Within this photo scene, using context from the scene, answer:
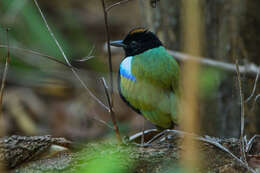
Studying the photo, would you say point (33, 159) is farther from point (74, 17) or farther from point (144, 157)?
point (74, 17)

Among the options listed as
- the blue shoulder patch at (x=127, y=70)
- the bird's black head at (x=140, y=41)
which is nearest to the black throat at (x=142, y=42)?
the bird's black head at (x=140, y=41)

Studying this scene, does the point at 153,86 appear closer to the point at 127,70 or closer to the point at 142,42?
the point at 127,70

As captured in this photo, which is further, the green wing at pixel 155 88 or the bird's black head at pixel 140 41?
the bird's black head at pixel 140 41

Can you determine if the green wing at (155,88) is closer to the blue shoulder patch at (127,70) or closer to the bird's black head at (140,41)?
the blue shoulder patch at (127,70)

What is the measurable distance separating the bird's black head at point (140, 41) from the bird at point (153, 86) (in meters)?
0.06

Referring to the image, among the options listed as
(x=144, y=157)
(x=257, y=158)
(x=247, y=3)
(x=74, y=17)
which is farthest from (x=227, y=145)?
Answer: (x=74, y=17)

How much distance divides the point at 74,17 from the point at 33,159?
5608 millimetres

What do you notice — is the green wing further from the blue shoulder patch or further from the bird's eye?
the bird's eye

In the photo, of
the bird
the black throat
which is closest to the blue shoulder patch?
the bird

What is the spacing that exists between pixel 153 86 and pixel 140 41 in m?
A: 0.46

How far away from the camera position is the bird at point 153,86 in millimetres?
3137

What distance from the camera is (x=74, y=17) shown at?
26.5ft

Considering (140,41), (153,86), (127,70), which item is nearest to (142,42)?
(140,41)

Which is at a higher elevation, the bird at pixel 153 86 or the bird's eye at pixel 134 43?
the bird's eye at pixel 134 43
